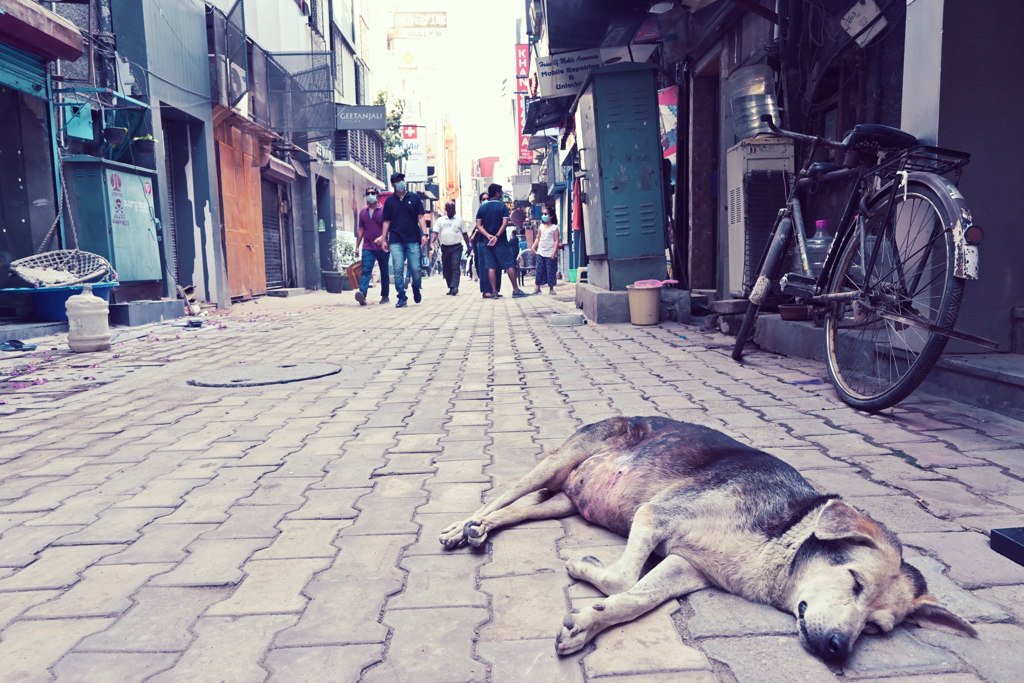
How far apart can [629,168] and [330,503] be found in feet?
24.0

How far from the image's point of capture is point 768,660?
5.30ft

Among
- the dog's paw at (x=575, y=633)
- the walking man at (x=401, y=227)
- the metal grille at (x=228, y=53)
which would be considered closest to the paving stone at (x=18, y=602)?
the dog's paw at (x=575, y=633)

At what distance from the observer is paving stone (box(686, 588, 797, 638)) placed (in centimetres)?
174

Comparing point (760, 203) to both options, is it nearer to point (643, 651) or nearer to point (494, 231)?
point (643, 651)

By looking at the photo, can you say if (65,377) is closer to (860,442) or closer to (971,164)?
(860,442)

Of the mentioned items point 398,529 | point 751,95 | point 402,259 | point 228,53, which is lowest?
point 398,529

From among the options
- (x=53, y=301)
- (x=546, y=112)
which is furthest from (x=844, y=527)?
(x=546, y=112)

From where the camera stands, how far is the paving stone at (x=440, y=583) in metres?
1.95

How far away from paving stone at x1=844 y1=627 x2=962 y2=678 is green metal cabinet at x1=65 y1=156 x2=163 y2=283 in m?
10.1

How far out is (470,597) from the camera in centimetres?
197

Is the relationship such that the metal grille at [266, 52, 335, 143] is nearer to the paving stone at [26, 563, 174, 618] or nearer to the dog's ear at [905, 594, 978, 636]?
the paving stone at [26, 563, 174, 618]

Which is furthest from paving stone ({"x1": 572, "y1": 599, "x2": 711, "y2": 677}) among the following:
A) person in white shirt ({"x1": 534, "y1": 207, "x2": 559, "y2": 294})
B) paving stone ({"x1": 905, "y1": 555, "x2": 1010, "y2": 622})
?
person in white shirt ({"x1": 534, "y1": 207, "x2": 559, "y2": 294})

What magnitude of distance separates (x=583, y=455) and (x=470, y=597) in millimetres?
786

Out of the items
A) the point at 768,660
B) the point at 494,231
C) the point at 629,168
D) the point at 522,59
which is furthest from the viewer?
the point at 522,59
